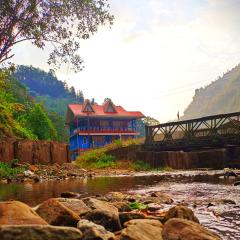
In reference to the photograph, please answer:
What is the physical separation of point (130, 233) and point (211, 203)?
16.0 ft

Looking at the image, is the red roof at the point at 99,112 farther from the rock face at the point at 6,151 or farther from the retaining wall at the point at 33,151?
the rock face at the point at 6,151

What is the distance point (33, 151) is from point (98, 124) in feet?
105

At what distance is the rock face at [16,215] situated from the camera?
16.7 ft

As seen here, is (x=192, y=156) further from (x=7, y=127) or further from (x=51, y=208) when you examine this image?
(x=51, y=208)

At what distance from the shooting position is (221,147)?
28312 mm

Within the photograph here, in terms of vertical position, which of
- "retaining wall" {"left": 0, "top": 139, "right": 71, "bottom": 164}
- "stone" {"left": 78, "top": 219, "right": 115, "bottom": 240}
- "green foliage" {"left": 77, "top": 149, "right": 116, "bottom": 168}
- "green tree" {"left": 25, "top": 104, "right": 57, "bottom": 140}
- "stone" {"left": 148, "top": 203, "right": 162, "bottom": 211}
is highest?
"green tree" {"left": 25, "top": 104, "right": 57, "bottom": 140}

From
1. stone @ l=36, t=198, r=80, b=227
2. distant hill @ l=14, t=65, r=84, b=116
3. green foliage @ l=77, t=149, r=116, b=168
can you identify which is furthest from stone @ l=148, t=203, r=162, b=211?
distant hill @ l=14, t=65, r=84, b=116

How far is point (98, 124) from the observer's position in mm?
58250

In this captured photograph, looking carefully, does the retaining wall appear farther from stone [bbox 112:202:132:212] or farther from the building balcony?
the building balcony

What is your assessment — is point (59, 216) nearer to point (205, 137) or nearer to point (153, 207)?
point (153, 207)

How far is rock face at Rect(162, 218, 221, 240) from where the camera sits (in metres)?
5.25

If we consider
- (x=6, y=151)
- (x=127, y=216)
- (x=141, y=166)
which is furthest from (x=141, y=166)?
(x=127, y=216)

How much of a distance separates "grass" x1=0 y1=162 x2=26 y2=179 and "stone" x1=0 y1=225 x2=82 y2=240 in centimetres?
1800

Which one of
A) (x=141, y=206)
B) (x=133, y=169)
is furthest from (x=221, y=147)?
(x=141, y=206)
